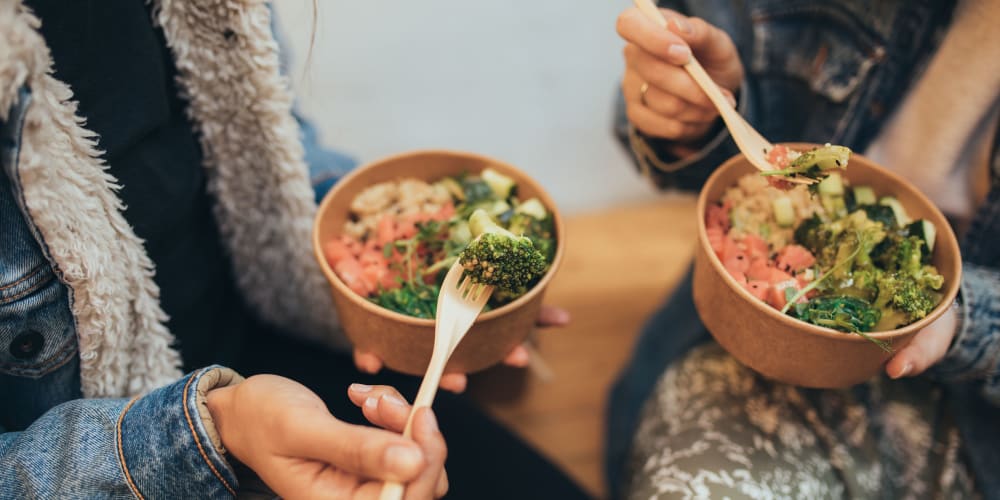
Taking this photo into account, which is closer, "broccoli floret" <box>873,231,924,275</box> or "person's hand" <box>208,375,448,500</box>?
"person's hand" <box>208,375,448,500</box>

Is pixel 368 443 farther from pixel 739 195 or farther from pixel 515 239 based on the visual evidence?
pixel 739 195

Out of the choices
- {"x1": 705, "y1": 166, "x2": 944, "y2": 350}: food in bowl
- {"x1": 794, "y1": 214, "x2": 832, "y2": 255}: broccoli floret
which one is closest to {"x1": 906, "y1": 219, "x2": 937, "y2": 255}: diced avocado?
{"x1": 705, "y1": 166, "x2": 944, "y2": 350}: food in bowl

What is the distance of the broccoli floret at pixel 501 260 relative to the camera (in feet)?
2.51

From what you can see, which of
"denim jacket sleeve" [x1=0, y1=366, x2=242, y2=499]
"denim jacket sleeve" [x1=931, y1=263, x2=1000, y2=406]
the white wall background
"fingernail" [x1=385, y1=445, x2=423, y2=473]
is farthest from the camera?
the white wall background

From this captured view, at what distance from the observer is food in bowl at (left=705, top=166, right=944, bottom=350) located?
2.63 ft

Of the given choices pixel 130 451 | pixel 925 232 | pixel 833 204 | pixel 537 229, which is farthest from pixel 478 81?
pixel 130 451

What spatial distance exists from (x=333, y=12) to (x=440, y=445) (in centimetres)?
132

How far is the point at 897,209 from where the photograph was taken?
0.92 metres

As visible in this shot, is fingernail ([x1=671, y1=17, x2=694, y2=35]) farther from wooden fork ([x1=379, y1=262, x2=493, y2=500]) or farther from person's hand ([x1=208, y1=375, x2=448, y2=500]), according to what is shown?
person's hand ([x1=208, y1=375, x2=448, y2=500])

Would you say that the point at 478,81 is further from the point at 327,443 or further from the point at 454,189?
the point at 327,443

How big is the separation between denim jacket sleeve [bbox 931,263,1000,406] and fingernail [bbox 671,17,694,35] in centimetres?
53

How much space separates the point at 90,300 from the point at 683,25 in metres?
0.84

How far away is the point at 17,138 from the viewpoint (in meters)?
0.67

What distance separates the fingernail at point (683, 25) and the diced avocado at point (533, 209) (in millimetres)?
311
